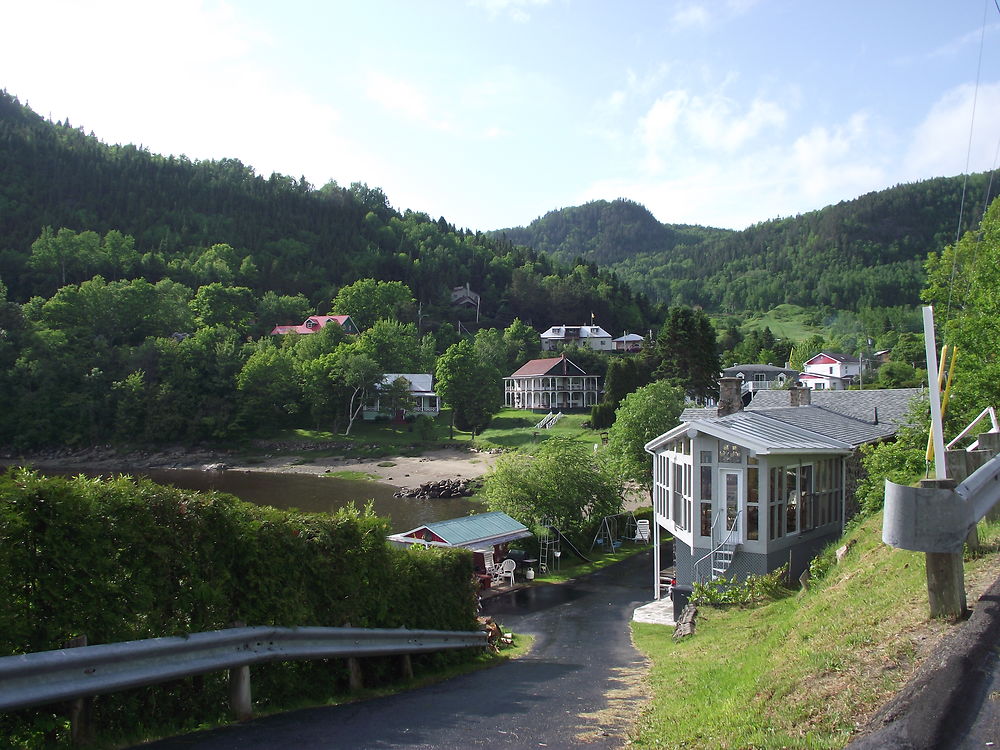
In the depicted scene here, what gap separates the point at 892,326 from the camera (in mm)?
144750

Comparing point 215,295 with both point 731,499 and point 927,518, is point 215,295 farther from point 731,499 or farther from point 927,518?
point 927,518

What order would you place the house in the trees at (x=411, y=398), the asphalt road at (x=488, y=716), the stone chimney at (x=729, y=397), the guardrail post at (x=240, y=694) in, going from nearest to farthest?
the asphalt road at (x=488, y=716) → the guardrail post at (x=240, y=694) → the stone chimney at (x=729, y=397) → the house in the trees at (x=411, y=398)

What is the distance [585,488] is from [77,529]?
27647 millimetres

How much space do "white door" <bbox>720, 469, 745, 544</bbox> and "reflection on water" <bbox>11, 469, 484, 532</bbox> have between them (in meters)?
24.8

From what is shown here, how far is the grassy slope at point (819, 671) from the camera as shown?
4926mm

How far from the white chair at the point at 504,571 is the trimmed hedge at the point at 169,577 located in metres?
17.0

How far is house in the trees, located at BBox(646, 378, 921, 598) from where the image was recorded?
18.5m

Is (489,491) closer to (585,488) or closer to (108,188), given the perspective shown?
(585,488)

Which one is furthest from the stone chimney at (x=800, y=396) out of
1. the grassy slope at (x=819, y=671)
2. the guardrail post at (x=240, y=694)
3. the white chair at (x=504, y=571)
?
the guardrail post at (x=240, y=694)

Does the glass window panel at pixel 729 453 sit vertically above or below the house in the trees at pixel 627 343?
below

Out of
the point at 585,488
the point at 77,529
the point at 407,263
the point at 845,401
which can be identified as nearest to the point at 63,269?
the point at 407,263

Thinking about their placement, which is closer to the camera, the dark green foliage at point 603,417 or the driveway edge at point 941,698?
the driveway edge at point 941,698

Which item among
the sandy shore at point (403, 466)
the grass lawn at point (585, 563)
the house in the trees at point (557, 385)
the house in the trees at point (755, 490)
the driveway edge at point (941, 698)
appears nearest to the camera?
the driveway edge at point (941, 698)

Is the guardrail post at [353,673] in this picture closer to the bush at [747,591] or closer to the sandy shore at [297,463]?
the bush at [747,591]
